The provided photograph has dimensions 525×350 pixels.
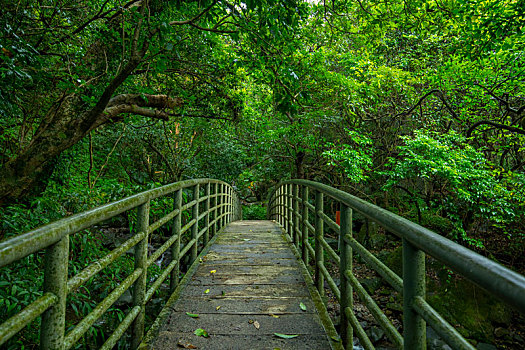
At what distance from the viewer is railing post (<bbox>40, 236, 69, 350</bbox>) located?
126cm

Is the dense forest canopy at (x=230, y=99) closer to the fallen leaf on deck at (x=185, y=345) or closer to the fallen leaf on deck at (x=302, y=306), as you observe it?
the fallen leaf on deck at (x=185, y=345)

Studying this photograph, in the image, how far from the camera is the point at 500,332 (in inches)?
267

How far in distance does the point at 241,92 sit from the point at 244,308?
597cm

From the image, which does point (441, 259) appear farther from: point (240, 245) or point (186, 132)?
point (186, 132)

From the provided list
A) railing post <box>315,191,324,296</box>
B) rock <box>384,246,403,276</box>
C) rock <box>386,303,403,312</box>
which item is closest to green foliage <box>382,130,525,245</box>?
rock <box>384,246,403,276</box>

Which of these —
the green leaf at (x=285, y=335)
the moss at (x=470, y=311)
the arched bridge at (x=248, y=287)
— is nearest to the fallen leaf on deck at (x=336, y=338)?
the arched bridge at (x=248, y=287)

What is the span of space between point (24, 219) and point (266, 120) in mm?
8295

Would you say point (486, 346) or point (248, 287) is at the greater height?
point (248, 287)

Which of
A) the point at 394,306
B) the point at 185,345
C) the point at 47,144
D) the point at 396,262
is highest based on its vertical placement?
the point at 47,144

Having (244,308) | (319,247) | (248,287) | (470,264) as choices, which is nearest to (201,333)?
(244,308)

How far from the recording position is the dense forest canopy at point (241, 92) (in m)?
3.82

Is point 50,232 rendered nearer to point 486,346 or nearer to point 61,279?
point 61,279

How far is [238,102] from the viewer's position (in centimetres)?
697

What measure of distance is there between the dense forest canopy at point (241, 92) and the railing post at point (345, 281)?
206 centimetres
